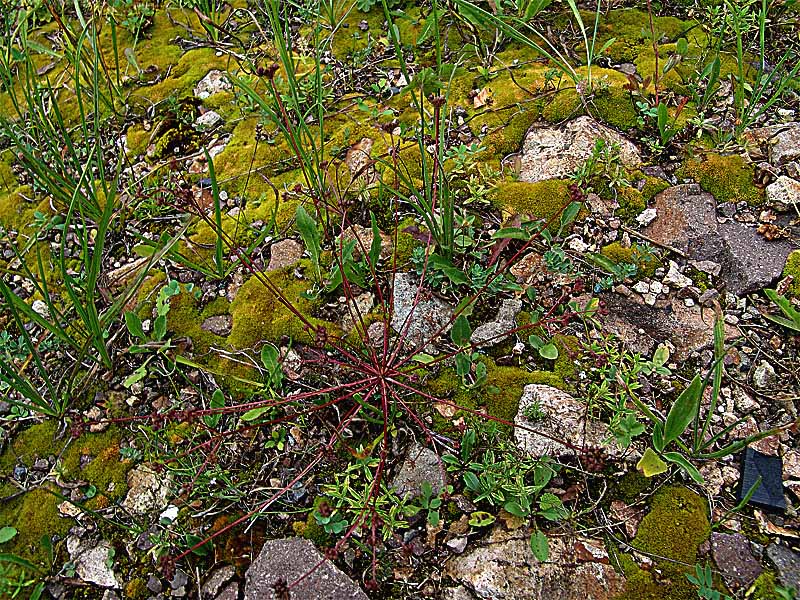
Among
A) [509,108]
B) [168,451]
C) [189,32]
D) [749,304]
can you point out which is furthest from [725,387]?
[189,32]

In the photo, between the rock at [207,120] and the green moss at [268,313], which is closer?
the green moss at [268,313]

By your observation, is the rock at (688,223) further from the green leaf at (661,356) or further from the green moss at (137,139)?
the green moss at (137,139)

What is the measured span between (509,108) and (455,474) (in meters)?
1.85

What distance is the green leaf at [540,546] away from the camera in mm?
1865

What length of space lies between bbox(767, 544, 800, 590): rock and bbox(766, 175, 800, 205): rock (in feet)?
4.78

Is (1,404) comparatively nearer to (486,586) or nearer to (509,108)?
(486,586)

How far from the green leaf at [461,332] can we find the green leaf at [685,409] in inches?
28.2

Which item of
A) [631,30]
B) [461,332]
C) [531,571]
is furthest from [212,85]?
[531,571]

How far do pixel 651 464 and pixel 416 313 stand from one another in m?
1.01

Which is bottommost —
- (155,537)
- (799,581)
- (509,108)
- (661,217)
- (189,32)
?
(799,581)

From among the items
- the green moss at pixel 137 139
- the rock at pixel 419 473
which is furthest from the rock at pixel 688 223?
the green moss at pixel 137 139

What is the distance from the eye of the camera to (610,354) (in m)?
2.28

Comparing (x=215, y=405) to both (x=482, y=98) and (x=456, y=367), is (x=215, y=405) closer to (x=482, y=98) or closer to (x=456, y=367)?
(x=456, y=367)

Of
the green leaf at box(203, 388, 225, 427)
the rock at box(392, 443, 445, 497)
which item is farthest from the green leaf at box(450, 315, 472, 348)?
the green leaf at box(203, 388, 225, 427)
